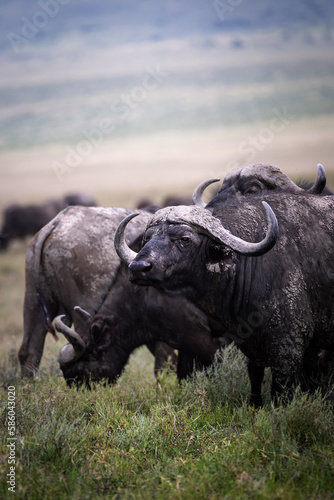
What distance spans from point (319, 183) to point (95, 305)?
278 centimetres

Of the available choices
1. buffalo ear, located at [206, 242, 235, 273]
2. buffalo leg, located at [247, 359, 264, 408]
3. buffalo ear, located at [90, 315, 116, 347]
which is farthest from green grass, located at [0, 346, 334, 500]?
buffalo ear, located at [206, 242, 235, 273]

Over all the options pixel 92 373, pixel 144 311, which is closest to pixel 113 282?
pixel 144 311

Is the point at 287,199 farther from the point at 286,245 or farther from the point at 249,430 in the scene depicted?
the point at 249,430

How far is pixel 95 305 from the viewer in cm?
636

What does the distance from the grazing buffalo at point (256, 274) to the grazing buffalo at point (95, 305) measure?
107cm

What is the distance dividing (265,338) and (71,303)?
273cm

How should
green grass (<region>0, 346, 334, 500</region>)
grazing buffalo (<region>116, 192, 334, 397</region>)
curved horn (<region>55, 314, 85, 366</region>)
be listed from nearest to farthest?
green grass (<region>0, 346, 334, 500</region>) → grazing buffalo (<region>116, 192, 334, 397</region>) → curved horn (<region>55, 314, 85, 366</region>)

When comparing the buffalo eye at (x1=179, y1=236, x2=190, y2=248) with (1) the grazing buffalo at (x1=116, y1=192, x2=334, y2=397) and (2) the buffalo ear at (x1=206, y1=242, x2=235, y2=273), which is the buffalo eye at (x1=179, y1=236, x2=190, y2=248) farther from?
(2) the buffalo ear at (x1=206, y1=242, x2=235, y2=273)

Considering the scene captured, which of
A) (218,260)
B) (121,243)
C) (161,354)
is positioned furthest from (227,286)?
(161,354)

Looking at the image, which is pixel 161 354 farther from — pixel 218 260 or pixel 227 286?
pixel 218 260

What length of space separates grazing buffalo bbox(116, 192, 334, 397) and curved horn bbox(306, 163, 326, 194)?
38 centimetres

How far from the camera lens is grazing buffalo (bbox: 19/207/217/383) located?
5711 millimetres

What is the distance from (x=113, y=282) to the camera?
621 cm

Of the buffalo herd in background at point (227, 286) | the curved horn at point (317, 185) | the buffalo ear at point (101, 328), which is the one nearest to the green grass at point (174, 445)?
the buffalo herd in background at point (227, 286)
